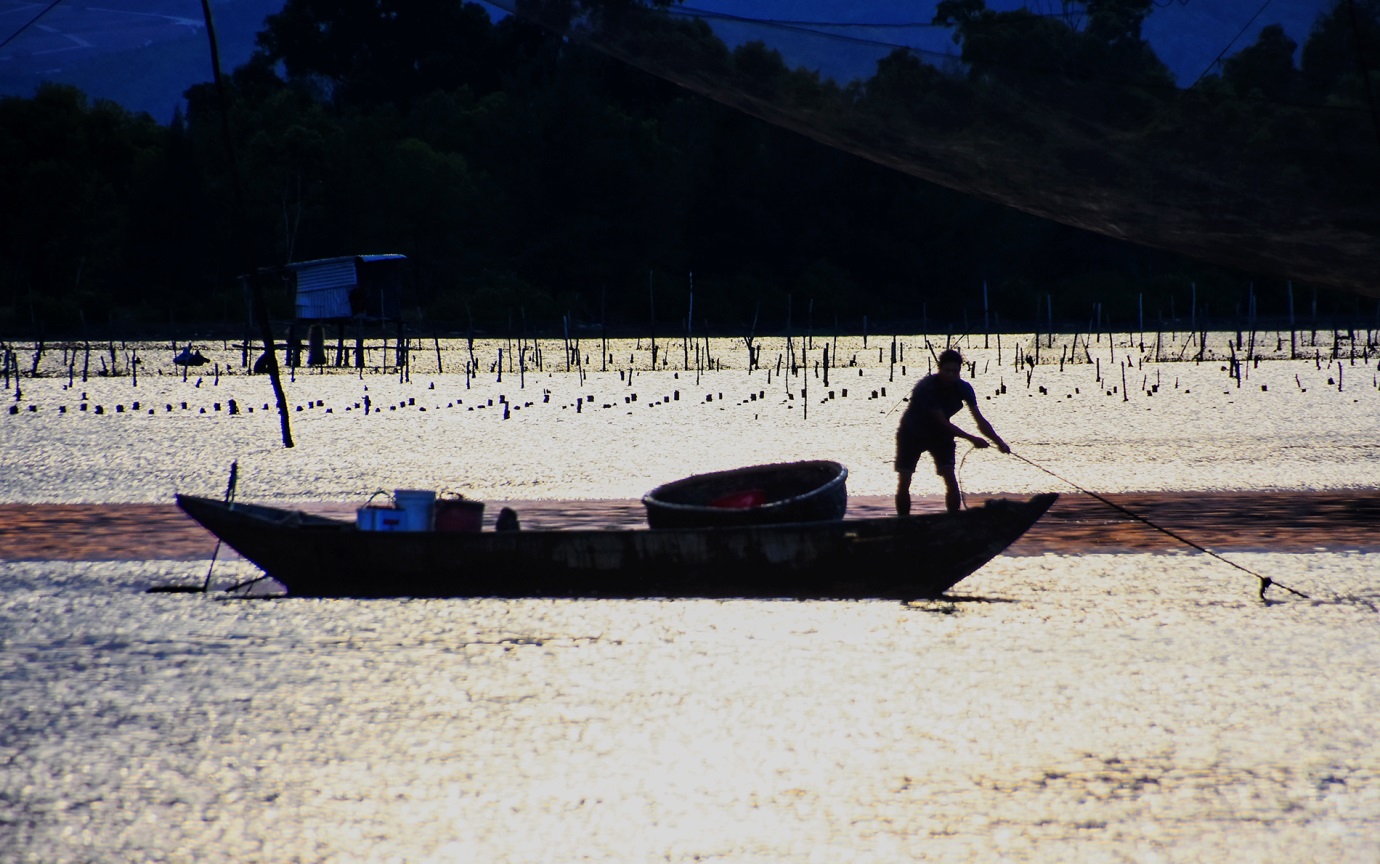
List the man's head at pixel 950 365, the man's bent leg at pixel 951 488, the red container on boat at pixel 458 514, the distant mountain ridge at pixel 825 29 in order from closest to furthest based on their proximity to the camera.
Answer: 1. the distant mountain ridge at pixel 825 29
2. the red container on boat at pixel 458 514
3. the man's head at pixel 950 365
4. the man's bent leg at pixel 951 488

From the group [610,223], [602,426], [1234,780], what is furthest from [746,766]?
[610,223]

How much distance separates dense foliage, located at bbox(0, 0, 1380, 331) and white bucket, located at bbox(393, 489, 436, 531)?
53.5m

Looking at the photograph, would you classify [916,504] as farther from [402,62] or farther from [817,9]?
[402,62]

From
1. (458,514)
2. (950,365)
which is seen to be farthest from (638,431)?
(458,514)

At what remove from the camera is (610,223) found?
69125mm

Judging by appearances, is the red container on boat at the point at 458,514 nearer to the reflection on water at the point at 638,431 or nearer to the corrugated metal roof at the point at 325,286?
the reflection on water at the point at 638,431

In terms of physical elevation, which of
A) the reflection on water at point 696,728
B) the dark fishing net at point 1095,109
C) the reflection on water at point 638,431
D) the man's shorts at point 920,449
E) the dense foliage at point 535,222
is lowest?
the reflection on water at point 696,728

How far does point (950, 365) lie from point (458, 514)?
422 centimetres

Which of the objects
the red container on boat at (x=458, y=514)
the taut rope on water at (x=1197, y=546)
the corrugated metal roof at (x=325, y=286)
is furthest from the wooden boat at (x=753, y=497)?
the corrugated metal roof at (x=325, y=286)

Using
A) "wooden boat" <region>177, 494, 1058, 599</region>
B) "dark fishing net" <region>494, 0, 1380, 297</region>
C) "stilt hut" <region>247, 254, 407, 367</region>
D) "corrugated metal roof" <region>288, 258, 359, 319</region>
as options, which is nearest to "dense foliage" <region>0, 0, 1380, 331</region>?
"corrugated metal roof" <region>288, 258, 359, 319</region>

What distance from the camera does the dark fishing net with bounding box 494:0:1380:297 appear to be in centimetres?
754

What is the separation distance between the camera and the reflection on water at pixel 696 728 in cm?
541

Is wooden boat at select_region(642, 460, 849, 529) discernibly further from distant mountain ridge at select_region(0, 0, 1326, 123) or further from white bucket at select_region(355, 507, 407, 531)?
distant mountain ridge at select_region(0, 0, 1326, 123)

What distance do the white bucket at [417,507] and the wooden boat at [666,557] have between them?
0.28 meters
